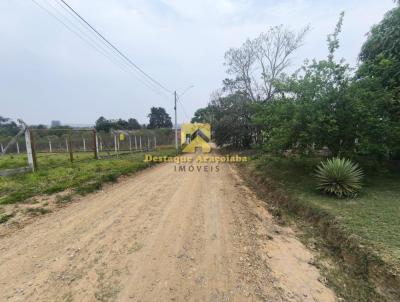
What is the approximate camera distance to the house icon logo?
2921 cm

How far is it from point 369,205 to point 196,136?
26764 mm

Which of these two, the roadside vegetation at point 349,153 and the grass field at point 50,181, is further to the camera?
the grass field at point 50,181

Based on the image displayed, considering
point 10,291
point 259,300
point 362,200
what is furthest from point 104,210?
point 362,200

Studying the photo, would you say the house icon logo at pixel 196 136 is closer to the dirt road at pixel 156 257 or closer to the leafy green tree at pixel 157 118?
the dirt road at pixel 156 257

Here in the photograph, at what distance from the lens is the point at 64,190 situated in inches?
273

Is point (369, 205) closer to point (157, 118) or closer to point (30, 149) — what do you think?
point (30, 149)

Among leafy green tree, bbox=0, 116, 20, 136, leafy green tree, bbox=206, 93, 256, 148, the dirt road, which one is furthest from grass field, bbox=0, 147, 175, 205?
leafy green tree, bbox=0, 116, 20, 136

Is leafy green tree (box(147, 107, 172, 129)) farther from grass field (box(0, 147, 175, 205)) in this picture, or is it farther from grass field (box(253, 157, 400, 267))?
grass field (box(253, 157, 400, 267))

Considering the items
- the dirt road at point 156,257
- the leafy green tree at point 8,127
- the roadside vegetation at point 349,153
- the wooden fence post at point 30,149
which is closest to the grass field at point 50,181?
the wooden fence post at point 30,149

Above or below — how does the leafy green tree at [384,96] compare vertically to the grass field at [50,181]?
above

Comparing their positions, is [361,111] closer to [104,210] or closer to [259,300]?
[259,300]

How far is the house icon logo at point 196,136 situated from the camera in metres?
29.2

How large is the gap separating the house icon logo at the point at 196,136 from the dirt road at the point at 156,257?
2353 centimetres

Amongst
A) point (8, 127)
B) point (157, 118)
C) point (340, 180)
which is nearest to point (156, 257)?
point (340, 180)
